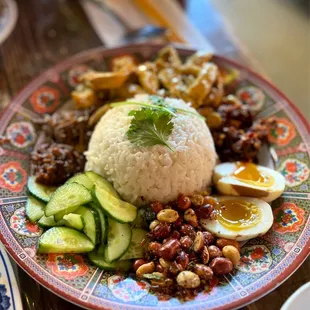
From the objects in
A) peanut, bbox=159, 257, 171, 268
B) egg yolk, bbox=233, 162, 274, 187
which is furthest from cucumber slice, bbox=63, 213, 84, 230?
egg yolk, bbox=233, 162, 274, 187

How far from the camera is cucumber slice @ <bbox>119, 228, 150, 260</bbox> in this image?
256 cm

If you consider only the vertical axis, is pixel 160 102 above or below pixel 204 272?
above

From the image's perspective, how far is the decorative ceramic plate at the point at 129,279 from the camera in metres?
2.30

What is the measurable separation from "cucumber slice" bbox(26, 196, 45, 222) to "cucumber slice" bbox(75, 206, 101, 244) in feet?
0.93

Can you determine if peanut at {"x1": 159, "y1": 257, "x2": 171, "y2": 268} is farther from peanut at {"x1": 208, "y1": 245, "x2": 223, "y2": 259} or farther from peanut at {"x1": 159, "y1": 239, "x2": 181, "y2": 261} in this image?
peanut at {"x1": 208, "y1": 245, "x2": 223, "y2": 259}

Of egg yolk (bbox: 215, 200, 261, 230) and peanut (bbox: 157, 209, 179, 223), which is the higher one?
peanut (bbox: 157, 209, 179, 223)

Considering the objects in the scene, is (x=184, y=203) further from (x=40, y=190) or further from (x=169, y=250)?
(x=40, y=190)

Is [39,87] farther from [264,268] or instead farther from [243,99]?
[264,268]

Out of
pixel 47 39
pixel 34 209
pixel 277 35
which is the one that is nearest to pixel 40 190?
pixel 34 209

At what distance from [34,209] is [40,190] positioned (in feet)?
0.63

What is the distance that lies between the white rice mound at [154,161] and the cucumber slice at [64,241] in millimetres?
461

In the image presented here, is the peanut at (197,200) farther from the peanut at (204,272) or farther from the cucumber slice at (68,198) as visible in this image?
the cucumber slice at (68,198)

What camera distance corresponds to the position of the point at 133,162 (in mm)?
2867

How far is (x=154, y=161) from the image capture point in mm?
2859
